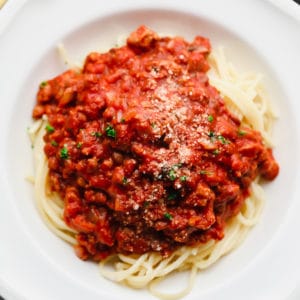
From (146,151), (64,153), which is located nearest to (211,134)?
(146,151)

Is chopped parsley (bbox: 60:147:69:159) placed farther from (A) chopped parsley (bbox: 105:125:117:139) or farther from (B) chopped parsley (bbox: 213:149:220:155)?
(B) chopped parsley (bbox: 213:149:220:155)

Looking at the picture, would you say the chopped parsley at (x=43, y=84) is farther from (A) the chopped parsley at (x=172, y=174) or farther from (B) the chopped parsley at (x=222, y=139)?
(B) the chopped parsley at (x=222, y=139)

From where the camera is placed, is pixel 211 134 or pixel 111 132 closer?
pixel 111 132

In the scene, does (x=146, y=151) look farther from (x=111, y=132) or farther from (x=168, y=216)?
(x=168, y=216)

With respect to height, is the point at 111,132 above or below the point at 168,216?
above

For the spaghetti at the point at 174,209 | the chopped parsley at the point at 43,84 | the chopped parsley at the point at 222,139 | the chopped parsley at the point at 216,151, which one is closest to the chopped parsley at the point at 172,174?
the spaghetti at the point at 174,209

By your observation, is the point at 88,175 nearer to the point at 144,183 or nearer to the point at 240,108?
the point at 144,183

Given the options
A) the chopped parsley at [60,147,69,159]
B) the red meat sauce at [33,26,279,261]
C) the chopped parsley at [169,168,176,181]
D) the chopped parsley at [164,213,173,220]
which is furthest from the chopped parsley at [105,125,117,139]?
the chopped parsley at [164,213,173,220]

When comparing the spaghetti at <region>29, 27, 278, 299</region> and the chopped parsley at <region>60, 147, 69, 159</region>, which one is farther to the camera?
the spaghetti at <region>29, 27, 278, 299</region>
